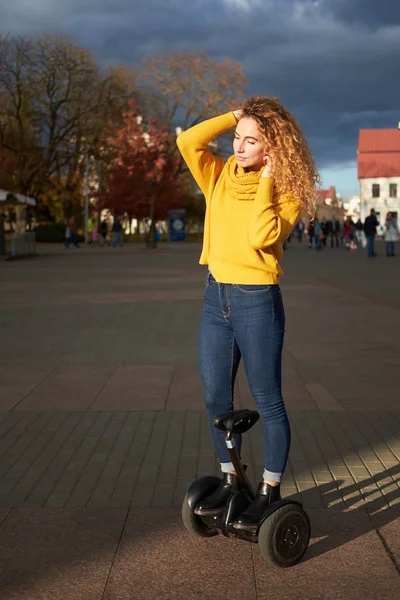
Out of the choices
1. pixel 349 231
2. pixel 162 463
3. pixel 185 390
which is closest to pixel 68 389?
pixel 185 390

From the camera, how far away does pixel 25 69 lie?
2185 inches

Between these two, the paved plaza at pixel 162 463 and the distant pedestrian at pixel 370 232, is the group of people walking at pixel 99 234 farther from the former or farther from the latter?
the paved plaza at pixel 162 463

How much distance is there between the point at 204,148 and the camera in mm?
4164

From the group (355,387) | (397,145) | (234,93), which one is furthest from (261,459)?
(397,145)

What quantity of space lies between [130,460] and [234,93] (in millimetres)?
58179

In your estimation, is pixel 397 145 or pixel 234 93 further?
pixel 397 145

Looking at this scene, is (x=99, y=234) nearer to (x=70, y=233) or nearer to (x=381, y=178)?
(x=70, y=233)

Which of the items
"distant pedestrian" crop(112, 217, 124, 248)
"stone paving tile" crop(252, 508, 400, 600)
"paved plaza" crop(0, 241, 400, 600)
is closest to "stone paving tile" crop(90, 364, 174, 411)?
"paved plaza" crop(0, 241, 400, 600)

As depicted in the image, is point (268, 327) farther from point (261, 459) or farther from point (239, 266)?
point (261, 459)

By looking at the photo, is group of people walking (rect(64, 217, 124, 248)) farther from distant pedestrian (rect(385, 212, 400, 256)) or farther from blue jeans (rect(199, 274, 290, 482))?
blue jeans (rect(199, 274, 290, 482))

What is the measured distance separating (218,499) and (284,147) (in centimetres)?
145

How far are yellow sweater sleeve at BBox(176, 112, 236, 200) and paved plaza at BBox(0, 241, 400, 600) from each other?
1.51 metres

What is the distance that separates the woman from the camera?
3.96 metres

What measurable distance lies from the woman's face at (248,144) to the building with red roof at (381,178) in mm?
111623
